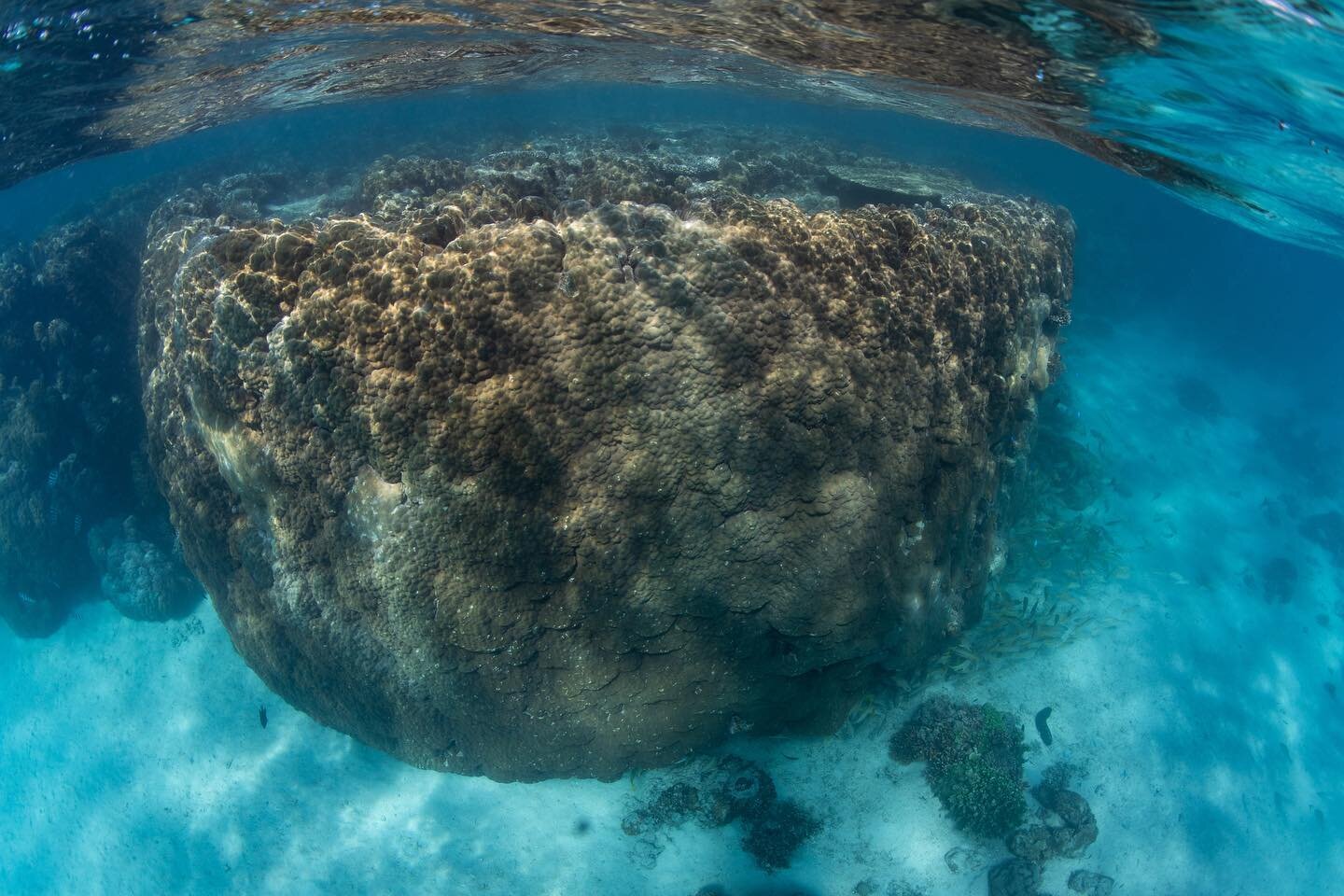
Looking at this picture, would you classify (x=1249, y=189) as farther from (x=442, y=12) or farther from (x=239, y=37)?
(x=239, y=37)

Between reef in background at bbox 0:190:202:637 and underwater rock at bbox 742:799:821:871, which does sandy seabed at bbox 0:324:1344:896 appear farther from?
reef in background at bbox 0:190:202:637

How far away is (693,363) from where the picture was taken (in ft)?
17.0

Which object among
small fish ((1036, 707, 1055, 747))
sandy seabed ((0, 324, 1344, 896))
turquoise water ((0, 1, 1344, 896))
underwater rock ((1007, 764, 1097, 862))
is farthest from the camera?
small fish ((1036, 707, 1055, 747))

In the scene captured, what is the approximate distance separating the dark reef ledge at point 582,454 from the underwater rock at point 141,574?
6527mm

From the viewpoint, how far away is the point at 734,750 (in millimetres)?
8836

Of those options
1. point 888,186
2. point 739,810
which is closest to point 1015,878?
point 739,810

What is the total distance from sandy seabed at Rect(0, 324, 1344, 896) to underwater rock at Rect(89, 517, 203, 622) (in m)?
0.49

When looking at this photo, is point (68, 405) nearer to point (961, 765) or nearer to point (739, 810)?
point (739, 810)

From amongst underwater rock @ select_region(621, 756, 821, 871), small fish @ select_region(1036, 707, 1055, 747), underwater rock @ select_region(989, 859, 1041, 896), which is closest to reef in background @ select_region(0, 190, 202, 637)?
underwater rock @ select_region(621, 756, 821, 871)

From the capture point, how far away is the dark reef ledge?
4988mm

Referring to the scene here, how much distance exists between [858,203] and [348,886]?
1424 centimetres

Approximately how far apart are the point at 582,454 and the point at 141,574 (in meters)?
12.6

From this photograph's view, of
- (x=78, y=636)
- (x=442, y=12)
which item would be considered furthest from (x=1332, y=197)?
(x=78, y=636)

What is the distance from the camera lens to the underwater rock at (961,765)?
9.57 m
